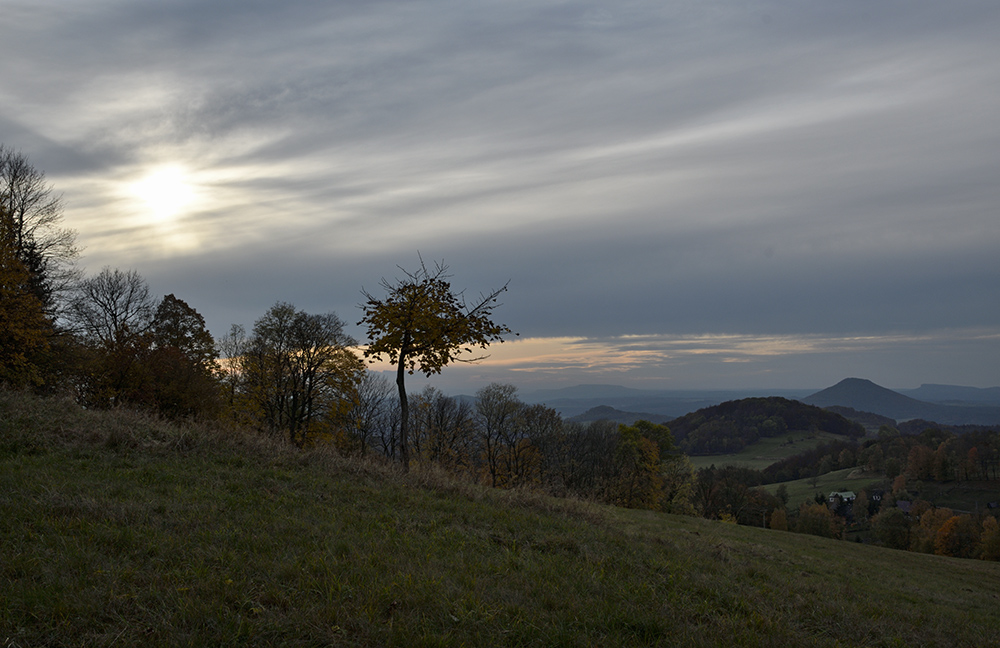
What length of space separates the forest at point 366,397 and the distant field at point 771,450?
36.5 metres

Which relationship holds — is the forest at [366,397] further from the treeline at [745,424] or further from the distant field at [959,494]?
the treeline at [745,424]

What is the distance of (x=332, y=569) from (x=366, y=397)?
163 ft

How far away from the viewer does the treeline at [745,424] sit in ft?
447

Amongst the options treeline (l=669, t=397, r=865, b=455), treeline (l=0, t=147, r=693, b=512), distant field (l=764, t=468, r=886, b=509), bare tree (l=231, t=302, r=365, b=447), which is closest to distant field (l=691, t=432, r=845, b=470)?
treeline (l=669, t=397, r=865, b=455)

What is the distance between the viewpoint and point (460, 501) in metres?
9.74

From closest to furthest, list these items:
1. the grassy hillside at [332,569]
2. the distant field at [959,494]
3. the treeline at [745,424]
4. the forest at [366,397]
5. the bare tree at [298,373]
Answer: the grassy hillside at [332,569]
the forest at [366,397]
the bare tree at [298,373]
the distant field at [959,494]
the treeline at [745,424]

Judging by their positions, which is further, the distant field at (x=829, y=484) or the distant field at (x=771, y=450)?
the distant field at (x=771, y=450)

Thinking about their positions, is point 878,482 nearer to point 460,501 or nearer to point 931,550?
point 931,550

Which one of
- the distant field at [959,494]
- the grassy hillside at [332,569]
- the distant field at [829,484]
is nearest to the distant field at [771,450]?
the distant field at [829,484]

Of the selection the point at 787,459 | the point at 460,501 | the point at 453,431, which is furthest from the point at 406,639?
the point at 787,459

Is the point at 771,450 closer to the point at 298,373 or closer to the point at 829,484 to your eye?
the point at 829,484

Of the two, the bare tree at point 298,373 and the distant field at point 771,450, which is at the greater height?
the bare tree at point 298,373

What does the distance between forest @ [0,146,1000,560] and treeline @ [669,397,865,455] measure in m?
48.9

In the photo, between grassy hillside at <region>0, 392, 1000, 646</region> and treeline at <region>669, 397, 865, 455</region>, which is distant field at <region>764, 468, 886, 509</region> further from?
grassy hillside at <region>0, 392, 1000, 646</region>
